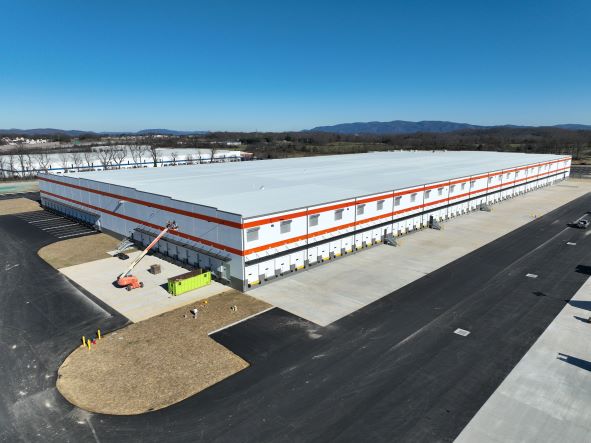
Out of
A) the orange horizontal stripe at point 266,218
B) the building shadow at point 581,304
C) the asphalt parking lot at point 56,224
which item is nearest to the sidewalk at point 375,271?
the orange horizontal stripe at point 266,218

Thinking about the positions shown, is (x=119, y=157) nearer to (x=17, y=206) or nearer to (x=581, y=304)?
(x=17, y=206)

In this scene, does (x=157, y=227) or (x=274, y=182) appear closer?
(x=157, y=227)

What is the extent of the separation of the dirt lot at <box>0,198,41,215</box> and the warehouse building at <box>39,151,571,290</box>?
13.1ft

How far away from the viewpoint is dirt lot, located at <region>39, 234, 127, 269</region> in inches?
1423

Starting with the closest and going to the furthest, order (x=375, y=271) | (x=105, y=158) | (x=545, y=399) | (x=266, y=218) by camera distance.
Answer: (x=545, y=399) → (x=266, y=218) → (x=375, y=271) → (x=105, y=158)

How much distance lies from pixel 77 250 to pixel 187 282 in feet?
57.5

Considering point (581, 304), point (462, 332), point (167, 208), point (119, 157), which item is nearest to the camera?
point (462, 332)

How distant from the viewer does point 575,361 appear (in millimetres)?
20016

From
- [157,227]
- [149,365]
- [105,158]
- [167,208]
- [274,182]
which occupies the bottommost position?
[149,365]

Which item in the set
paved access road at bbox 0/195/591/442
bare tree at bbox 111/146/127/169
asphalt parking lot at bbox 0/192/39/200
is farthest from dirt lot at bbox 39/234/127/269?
bare tree at bbox 111/146/127/169

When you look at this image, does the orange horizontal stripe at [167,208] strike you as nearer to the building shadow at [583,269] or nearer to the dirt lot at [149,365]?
the dirt lot at [149,365]

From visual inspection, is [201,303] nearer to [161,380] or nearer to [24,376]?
[161,380]

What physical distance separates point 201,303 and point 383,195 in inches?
860

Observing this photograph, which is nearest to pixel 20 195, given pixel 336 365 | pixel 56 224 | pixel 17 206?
pixel 17 206
